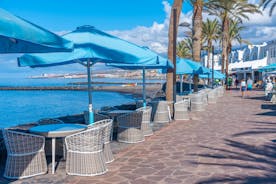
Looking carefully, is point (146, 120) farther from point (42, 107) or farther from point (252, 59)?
point (252, 59)

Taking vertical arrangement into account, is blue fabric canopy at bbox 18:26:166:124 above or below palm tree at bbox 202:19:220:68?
below

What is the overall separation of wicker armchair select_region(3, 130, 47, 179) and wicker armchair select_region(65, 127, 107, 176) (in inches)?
19.3

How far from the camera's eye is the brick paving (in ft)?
18.7

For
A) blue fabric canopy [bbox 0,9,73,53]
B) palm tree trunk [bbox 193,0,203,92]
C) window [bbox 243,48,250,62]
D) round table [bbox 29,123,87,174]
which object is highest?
window [bbox 243,48,250,62]

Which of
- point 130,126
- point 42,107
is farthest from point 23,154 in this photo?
point 42,107

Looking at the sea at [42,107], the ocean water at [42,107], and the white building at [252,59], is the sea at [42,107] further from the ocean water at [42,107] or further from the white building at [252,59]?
the white building at [252,59]

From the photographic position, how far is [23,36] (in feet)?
11.1

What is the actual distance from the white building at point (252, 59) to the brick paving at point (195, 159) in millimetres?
48133

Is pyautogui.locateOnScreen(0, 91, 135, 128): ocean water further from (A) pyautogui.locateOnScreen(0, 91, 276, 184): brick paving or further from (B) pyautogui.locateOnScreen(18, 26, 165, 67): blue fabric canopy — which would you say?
(B) pyautogui.locateOnScreen(18, 26, 165, 67): blue fabric canopy

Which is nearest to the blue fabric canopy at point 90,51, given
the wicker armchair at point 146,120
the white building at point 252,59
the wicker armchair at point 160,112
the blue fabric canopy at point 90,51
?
the blue fabric canopy at point 90,51

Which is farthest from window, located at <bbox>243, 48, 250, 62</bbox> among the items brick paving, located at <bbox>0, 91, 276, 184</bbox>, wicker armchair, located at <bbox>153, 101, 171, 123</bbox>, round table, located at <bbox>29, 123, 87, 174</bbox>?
round table, located at <bbox>29, 123, 87, 174</bbox>

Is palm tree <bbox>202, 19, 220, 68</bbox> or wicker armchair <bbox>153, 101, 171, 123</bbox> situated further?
palm tree <bbox>202, 19, 220, 68</bbox>

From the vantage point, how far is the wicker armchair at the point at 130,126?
837cm

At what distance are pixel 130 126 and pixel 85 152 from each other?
9.24ft
